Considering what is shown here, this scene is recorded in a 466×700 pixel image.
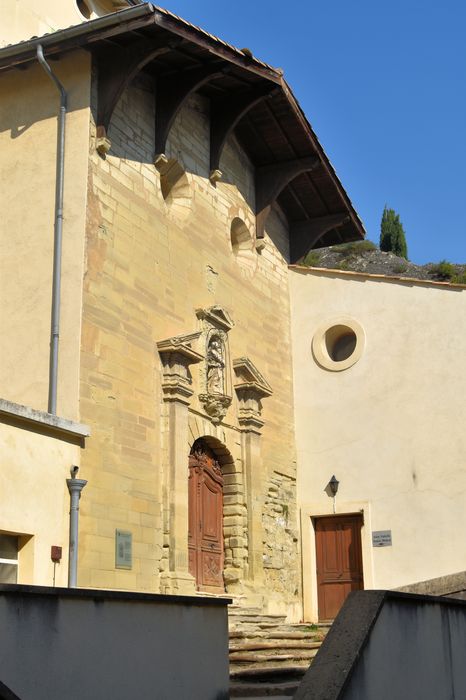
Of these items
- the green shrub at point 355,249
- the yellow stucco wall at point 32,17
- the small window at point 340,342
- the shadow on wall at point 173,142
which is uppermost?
the green shrub at point 355,249

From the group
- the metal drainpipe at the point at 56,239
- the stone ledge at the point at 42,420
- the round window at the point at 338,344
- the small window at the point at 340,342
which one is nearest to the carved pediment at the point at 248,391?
the round window at the point at 338,344

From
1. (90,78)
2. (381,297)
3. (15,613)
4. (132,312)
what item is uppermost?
(90,78)

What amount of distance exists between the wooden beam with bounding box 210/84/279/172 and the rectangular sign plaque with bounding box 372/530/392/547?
5.99 meters

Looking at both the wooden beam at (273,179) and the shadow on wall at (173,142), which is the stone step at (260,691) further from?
the wooden beam at (273,179)

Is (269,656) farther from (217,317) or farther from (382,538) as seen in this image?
(217,317)

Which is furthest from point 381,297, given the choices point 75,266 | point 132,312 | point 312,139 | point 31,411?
point 31,411

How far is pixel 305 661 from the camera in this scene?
1003cm

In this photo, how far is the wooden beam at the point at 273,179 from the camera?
50.2 feet

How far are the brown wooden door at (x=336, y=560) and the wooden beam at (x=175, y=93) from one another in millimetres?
6388

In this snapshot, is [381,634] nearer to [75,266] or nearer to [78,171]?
[75,266]

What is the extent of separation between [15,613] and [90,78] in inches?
322

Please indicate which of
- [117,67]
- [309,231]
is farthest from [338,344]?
[117,67]

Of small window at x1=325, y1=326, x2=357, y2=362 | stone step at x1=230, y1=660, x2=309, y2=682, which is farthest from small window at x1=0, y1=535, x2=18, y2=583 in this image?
small window at x1=325, y1=326, x2=357, y2=362

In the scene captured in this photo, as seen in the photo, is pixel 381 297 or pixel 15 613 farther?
pixel 381 297
